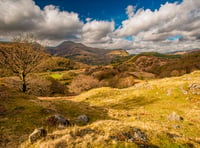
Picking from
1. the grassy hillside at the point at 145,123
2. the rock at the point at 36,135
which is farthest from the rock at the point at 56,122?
the rock at the point at 36,135

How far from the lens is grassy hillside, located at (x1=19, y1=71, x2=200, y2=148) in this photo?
788 centimetres

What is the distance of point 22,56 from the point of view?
96.3 feet

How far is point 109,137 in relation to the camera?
8.27 metres

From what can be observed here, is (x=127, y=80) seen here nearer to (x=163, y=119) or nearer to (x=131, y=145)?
(x=163, y=119)

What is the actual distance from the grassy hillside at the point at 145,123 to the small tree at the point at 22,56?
40.6ft

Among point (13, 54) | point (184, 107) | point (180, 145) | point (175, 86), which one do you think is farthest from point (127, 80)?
point (180, 145)

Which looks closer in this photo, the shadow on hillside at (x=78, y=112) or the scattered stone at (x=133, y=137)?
the scattered stone at (x=133, y=137)

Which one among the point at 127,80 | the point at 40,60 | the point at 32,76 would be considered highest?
the point at 40,60

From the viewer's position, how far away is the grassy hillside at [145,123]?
7875 mm

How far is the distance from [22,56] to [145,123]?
30131 mm

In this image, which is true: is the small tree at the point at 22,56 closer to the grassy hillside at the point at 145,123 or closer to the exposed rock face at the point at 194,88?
the grassy hillside at the point at 145,123

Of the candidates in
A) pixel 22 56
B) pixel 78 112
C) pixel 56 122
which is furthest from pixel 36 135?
pixel 22 56

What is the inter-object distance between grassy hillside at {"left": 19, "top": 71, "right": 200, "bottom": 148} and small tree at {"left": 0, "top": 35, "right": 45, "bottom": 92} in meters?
12.4

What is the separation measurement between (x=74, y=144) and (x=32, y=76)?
31775mm
